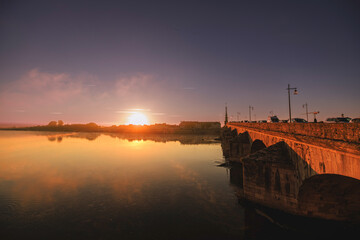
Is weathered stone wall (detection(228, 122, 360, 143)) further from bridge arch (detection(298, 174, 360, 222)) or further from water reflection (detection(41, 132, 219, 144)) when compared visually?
water reflection (detection(41, 132, 219, 144))

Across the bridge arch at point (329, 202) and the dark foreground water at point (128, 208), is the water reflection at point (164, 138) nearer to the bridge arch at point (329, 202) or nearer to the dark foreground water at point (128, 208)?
the dark foreground water at point (128, 208)

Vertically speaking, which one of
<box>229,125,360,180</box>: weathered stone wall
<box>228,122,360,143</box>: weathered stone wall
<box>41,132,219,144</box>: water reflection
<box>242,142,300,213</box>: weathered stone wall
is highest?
<box>228,122,360,143</box>: weathered stone wall

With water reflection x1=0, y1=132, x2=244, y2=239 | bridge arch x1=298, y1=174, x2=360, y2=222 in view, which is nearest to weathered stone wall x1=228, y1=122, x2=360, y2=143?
bridge arch x1=298, y1=174, x2=360, y2=222

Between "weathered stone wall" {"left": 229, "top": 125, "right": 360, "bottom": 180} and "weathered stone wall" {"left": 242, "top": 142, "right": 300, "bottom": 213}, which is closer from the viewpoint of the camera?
"weathered stone wall" {"left": 229, "top": 125, "right": 360, "bottom": 180}

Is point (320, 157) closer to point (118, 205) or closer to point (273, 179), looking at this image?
point (273, 179)

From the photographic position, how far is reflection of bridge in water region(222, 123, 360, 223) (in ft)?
22.3

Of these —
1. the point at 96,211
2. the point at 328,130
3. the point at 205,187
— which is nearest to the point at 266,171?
the point at 328,130

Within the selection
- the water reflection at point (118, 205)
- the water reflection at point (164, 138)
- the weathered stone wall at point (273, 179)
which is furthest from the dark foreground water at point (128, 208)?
the water reflection at point (164, 138)

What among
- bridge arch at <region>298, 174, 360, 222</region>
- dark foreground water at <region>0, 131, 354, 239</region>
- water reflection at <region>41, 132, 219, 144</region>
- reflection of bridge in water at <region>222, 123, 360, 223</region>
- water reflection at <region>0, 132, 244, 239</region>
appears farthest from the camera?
water reflection at <region>41, 132, 219, 144</region>

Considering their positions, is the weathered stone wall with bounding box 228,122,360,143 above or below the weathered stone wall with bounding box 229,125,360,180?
above

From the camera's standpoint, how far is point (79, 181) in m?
20.0

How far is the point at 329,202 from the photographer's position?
10172 millimetres

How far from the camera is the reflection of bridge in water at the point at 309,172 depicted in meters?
6.80

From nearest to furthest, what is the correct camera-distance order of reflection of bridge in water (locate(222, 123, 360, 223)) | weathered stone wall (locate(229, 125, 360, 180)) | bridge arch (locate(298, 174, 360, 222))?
weathered stone wall (locate(229, 125, 360, 180)) < reflection of bridge in water (locate(222, 123, 360, 223)) < bridge arch (locate(298, 174, 360, 222))
